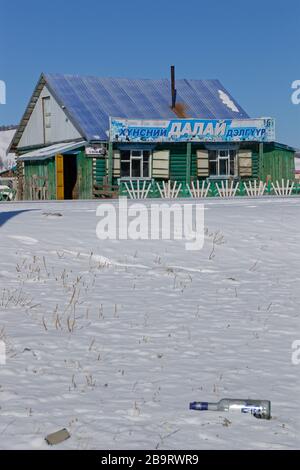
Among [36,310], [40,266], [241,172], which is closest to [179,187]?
[241,172]

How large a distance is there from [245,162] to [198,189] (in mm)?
3733

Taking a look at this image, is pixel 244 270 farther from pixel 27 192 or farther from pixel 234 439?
pixel 27 192

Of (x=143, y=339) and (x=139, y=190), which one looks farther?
(x=139, y=190)

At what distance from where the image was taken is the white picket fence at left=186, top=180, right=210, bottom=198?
102 ft

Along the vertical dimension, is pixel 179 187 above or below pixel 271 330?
above

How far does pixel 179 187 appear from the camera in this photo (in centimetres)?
3023

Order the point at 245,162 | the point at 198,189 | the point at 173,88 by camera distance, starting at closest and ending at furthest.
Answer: the point at 198,189 → the point at 245,162 → the point at 173,88

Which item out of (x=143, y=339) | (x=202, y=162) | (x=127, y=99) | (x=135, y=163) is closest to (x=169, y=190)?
(x=135, y=163)

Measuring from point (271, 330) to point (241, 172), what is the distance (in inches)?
1026

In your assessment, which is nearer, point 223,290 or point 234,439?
point 234,439

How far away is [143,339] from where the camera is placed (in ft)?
23.2

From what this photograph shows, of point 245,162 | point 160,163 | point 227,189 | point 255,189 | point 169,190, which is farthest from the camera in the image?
point 245,162

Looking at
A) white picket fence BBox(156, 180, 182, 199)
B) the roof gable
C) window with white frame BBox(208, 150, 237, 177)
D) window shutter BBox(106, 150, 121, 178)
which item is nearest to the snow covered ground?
white picket fence BBox(156, 180, 182, 199)

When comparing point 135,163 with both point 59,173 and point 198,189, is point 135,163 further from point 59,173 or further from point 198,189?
point 59,173
